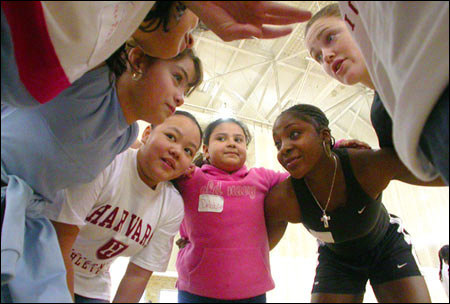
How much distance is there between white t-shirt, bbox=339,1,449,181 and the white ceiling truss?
3896 millimetres

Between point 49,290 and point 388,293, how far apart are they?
107 centimetres

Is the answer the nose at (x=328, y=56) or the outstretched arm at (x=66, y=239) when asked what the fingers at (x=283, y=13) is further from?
the outstretched arm at (x=66, y=239)

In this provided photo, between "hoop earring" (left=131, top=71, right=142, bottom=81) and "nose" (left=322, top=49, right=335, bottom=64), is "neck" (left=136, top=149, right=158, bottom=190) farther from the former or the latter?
"nose" (left=322, top=49, right=335, bottom=64)

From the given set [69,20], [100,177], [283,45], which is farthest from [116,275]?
[283,45]

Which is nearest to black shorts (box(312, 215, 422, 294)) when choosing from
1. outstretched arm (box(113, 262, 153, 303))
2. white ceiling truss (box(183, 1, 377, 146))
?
outstretched arm (box(113, 262, 153, 303))

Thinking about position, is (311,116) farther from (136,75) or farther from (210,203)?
(136,75)

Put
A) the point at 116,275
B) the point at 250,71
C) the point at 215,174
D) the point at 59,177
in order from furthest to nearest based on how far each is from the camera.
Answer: the point at 250,71
the point at 116,275
the point at 215,174
the point at 59,177

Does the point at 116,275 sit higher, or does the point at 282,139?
the point at 282,139

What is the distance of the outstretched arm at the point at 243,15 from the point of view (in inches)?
26.5

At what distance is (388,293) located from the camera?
1.08 m

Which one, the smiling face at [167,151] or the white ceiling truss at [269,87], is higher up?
the smiling face at [167,151]

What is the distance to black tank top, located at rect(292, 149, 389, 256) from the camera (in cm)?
107

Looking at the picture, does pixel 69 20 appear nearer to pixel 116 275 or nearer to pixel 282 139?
pixel 282 139

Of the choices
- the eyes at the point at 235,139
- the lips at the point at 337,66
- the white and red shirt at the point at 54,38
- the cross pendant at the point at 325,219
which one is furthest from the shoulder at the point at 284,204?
the white and red shirt at the point at 54,38
